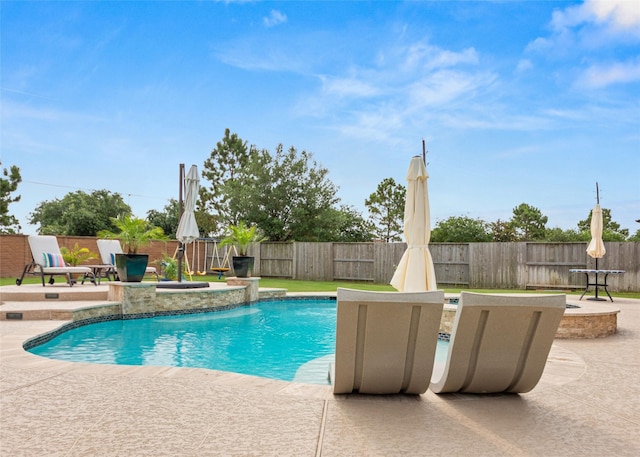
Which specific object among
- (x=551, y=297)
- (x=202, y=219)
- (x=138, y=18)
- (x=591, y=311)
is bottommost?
(x=591, y=311)

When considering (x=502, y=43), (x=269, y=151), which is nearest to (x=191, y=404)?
(x=502, y=43)

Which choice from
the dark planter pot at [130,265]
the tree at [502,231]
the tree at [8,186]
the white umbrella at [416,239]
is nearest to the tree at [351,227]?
the tree at [502,231]

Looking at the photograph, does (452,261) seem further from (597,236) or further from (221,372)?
(221,372)

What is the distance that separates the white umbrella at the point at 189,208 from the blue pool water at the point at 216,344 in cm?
195

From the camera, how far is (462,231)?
23.4 metres

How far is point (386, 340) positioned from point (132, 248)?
7.41 metres

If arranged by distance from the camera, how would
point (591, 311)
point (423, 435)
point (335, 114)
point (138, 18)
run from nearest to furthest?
point (423, 435) < point (591, 311) < point (138, 18) < point (335, 114)

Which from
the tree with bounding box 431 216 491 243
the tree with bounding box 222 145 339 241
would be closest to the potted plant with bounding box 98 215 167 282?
the tree with bounding box 222 145 339 241

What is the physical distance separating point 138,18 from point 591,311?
1143 centimetres

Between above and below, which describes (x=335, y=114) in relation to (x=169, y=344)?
above

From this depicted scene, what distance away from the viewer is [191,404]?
2752 millimetres

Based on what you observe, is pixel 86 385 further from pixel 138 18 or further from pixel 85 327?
pixel 138 18

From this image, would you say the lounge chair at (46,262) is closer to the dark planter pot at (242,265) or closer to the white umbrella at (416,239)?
the dark planter pot at (242,265)

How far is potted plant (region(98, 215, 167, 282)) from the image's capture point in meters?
8.34
